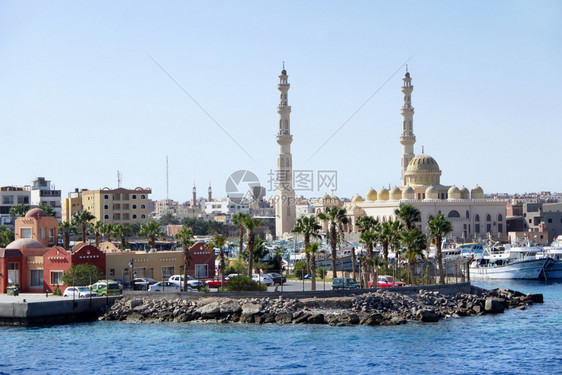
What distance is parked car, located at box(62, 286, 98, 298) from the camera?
50094 millimetres

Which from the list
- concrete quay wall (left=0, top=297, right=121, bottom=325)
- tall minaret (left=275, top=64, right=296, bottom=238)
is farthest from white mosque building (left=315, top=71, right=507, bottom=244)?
concrete quay wall (left=0, top=297, right=121, bottom=325)

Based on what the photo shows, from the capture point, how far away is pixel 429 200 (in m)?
114

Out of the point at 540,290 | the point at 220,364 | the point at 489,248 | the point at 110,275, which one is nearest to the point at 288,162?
the point at 489,248

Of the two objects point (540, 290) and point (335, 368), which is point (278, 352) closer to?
point (335, 368)

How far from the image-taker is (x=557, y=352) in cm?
4031

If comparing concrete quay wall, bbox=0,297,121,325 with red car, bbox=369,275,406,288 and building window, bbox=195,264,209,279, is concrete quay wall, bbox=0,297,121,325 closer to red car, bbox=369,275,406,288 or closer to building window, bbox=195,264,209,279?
building window, bbox=195,264,209,279

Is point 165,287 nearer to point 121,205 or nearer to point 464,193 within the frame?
point 121,205

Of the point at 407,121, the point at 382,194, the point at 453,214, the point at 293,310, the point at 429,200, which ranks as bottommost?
the point at 293,310

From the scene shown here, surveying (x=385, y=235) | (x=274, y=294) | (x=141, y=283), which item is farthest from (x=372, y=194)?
(x=274, y=294)

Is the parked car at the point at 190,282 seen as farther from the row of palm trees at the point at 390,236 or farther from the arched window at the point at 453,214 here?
the arched window at the point at 453,214

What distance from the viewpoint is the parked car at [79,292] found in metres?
50.1

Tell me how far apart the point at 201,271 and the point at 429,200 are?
61.2m

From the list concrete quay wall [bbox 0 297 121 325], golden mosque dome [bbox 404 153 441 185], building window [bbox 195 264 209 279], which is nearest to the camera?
concrete quay wall [bbox 0 297 121 325]

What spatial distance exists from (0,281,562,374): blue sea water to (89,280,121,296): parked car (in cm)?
343
